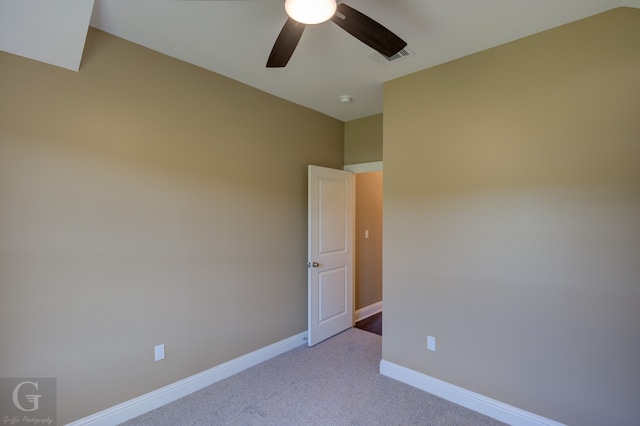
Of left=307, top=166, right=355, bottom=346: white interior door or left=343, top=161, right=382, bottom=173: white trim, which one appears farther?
left=343, top=161, right=382, bottom=173: white trim

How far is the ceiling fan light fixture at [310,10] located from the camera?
4.56 ft

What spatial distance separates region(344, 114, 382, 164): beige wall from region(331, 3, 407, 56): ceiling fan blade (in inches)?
78.9

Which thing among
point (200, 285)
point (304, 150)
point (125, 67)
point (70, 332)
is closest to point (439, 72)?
point (304, 150)

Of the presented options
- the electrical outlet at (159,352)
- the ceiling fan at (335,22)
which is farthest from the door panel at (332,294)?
the ceiling fan at (335,22)

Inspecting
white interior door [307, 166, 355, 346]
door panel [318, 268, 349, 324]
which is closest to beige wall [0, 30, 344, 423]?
white interior door [307, 166, 355, 346]

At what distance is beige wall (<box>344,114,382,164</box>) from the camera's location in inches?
144

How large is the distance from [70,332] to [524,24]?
355 centimetres

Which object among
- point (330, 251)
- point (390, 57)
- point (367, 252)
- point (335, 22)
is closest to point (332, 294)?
point (330, 251)

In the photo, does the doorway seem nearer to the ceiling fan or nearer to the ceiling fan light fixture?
the ceiling fan

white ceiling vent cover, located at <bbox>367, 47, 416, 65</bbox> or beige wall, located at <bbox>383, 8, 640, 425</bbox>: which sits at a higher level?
white ceiling vent cover, located at <bbox>367, 47, 416, 65</bbox>

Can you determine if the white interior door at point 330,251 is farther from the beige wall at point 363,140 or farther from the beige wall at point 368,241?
the beige wall at point 368,241

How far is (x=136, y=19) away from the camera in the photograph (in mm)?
1916

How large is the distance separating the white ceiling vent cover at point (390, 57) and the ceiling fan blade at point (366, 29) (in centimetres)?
72
